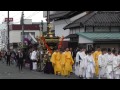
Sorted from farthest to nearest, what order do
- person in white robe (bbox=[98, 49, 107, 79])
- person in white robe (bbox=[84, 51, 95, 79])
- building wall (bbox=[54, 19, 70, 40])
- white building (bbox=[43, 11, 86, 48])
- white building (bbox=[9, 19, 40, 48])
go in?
1. white building (bbox=[9, 19, 40, 48])
2. building wall (bbox=[54, 19, 70, 40])
3. white building (bbox=[43, 11, 86, 48])
4. person in white robe (bbox=[84, 51, 95, 79])
5. person in white robe (bbox=[98, 49, 107, 79])

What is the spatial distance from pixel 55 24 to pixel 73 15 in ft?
30.4

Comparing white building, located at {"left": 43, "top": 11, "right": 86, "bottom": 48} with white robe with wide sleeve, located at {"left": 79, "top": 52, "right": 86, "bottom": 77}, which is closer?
white robe with wide sleeve, located at {"left": 79, "top": 52, "right": 86, "bottom": 77}

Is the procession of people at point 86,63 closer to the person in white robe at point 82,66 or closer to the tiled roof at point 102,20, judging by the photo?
the person in white robe at point 82,66

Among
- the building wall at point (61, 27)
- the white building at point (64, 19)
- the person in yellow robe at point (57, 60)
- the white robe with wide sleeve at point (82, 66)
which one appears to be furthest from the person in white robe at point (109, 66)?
the building wall at point (61, 27)

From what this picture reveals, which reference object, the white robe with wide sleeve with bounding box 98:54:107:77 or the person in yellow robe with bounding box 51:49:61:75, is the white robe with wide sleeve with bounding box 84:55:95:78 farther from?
the person in yellow robe with bounding box 51:49:61:75

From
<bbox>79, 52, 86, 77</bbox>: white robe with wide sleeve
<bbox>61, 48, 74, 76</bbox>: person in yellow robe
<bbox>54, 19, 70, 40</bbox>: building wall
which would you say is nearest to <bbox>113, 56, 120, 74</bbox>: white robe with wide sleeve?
<bbox>79, 52, 86, 77</bbox>: white robe with wide sleeve

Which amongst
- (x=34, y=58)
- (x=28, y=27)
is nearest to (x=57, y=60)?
(x=34, y=58)

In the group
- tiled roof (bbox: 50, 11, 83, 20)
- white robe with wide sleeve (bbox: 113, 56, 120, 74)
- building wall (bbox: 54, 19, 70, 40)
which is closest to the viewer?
white robe with wide sleeve (bbox: 113, 56, 120, 74)

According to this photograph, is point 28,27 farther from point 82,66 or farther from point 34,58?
point 82,66

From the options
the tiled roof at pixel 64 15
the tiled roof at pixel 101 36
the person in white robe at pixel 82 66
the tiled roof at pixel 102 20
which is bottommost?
the person in white robe at pixel 82 66

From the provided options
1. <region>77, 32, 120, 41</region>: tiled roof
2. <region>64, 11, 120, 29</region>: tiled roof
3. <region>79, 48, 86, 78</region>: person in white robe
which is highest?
<region>64, 11, 120, 29</region>: tiled roof
